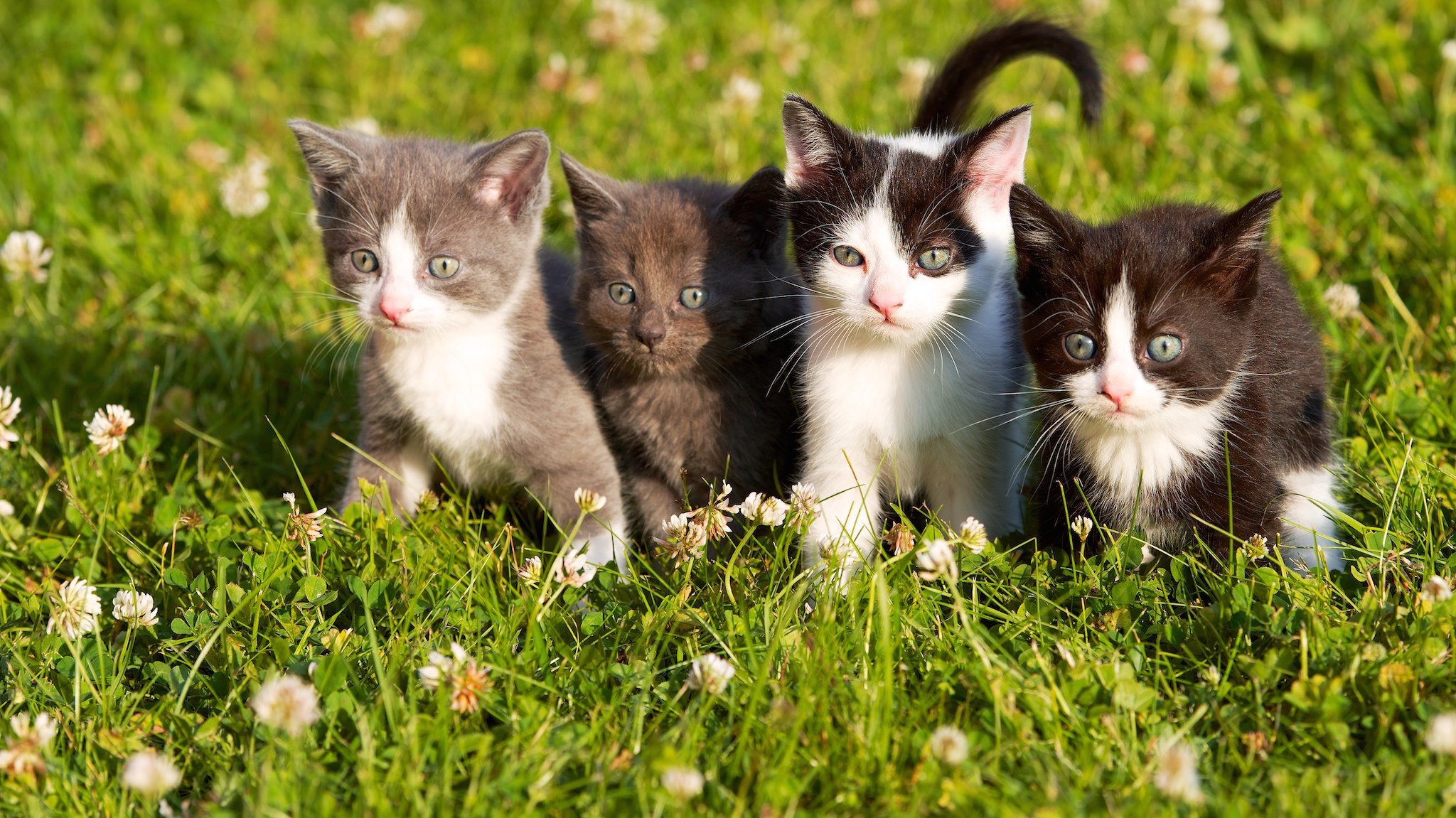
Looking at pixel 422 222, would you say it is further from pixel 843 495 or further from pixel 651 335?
pixel 843 495

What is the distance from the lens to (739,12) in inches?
220

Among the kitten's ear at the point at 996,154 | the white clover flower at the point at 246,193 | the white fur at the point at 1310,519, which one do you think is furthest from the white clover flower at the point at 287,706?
the white clover flower at the point at 246,193

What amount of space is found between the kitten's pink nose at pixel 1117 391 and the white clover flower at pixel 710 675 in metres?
0.98

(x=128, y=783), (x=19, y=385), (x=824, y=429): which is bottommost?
(x=19, y=385)

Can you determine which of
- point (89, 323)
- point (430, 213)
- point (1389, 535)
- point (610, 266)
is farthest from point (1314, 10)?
point (89, 323)

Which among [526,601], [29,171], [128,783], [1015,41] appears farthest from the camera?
[29,171]

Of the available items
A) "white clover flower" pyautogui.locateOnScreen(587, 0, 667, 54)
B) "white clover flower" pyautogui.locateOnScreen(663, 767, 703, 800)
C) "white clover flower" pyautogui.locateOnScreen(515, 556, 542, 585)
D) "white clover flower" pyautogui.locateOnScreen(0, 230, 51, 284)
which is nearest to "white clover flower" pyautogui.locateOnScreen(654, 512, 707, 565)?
"white clover flower" pyautogui.locateOnScreen(515, 556, 542, 585)

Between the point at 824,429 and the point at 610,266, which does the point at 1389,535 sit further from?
the point at 610,266

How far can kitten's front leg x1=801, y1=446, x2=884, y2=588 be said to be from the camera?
2938 millimetres

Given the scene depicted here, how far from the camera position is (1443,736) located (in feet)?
6.68

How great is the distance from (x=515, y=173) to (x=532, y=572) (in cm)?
112

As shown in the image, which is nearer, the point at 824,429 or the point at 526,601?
the point at 526,601

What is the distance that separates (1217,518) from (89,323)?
3.71m

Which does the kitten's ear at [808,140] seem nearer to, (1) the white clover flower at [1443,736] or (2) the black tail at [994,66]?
(2) the black tail at [994,66]
